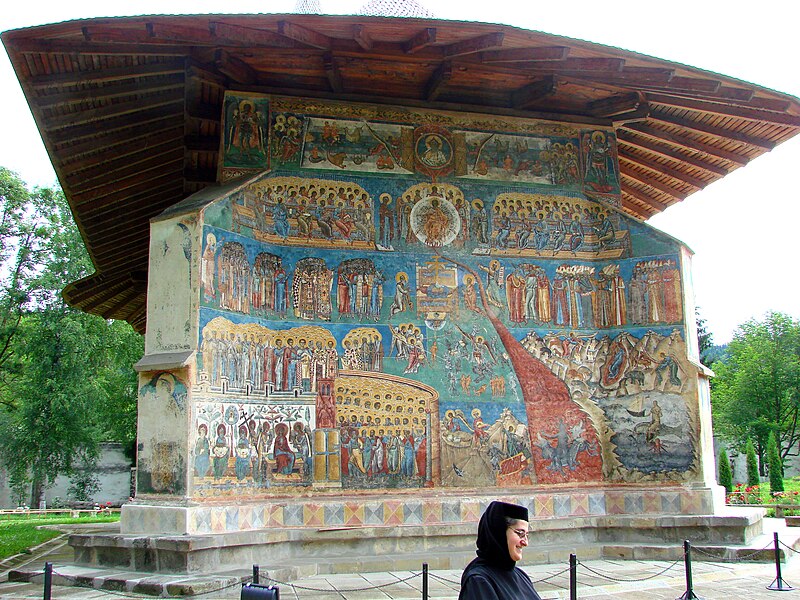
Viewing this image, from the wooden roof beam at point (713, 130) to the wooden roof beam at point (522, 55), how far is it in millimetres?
2913

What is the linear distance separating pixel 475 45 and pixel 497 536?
831cm

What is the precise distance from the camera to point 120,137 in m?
12.9

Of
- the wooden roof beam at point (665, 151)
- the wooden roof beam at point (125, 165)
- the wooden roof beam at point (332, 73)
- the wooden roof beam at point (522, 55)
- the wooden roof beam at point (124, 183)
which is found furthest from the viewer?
the wooden roof beam at point (124, 183)

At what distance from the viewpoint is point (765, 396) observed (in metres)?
45.7

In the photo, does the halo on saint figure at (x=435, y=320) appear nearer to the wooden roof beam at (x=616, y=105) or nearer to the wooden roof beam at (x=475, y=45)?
the wooden roof beam at (x=475, y=45)

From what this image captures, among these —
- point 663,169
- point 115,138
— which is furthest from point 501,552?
point 663,169

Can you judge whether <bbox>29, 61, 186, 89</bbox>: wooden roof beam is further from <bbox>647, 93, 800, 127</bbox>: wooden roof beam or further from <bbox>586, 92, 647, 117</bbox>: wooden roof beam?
<bbox>647, 93, 800, 127</bbox>: wooden roof beam

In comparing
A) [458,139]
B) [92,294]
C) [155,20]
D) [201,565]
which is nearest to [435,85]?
[458,139]

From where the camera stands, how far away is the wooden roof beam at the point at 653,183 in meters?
15.4

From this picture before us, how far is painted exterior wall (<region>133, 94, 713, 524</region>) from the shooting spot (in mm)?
10133

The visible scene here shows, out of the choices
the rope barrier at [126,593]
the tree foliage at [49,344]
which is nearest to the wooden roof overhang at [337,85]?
the rope barrier at [126,593]

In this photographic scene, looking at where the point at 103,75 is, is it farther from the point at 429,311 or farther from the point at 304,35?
the point at 429,311

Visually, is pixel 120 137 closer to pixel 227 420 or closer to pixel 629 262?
pixel 227 420

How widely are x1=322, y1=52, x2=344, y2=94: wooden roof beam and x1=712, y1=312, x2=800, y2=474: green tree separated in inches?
1536
